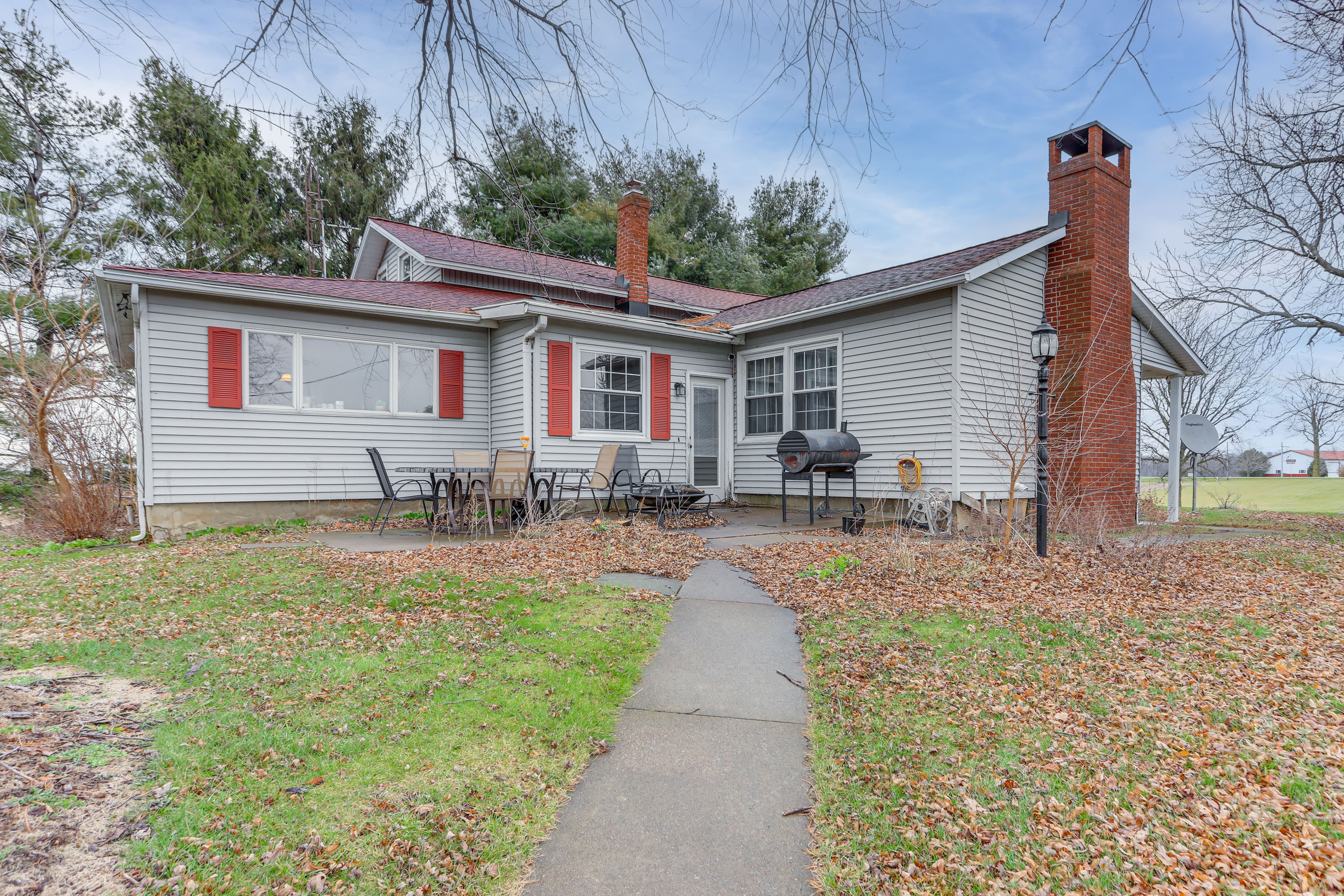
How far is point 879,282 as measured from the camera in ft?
34.3

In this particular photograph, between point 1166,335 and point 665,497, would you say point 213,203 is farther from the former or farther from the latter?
point 1166,335

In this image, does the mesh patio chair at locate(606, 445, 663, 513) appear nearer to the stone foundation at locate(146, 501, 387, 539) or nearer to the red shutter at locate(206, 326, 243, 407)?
the stone foundation at locate(146, 501, 387, 539)

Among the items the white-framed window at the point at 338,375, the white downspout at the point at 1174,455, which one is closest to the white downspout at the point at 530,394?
the white-framed window at the point at 338,375

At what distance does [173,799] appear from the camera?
217 centimetres

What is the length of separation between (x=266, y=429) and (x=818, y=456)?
730cm

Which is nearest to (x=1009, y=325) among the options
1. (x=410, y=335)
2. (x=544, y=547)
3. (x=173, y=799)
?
(x=544, y=547)

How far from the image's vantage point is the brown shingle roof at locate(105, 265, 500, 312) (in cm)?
848

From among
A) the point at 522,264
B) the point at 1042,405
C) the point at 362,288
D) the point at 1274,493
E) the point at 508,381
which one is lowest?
the point at 1274,493

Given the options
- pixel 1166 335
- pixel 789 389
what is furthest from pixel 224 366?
pixel 1166 335

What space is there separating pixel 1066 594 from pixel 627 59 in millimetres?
4826

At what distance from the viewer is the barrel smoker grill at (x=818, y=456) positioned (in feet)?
29.6

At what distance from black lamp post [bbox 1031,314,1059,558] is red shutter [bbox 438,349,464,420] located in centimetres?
780

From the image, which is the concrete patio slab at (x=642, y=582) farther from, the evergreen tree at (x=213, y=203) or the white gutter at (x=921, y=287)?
the evergreen tree at (x=213, y=203)

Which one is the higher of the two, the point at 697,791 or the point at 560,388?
the point at 560,388
